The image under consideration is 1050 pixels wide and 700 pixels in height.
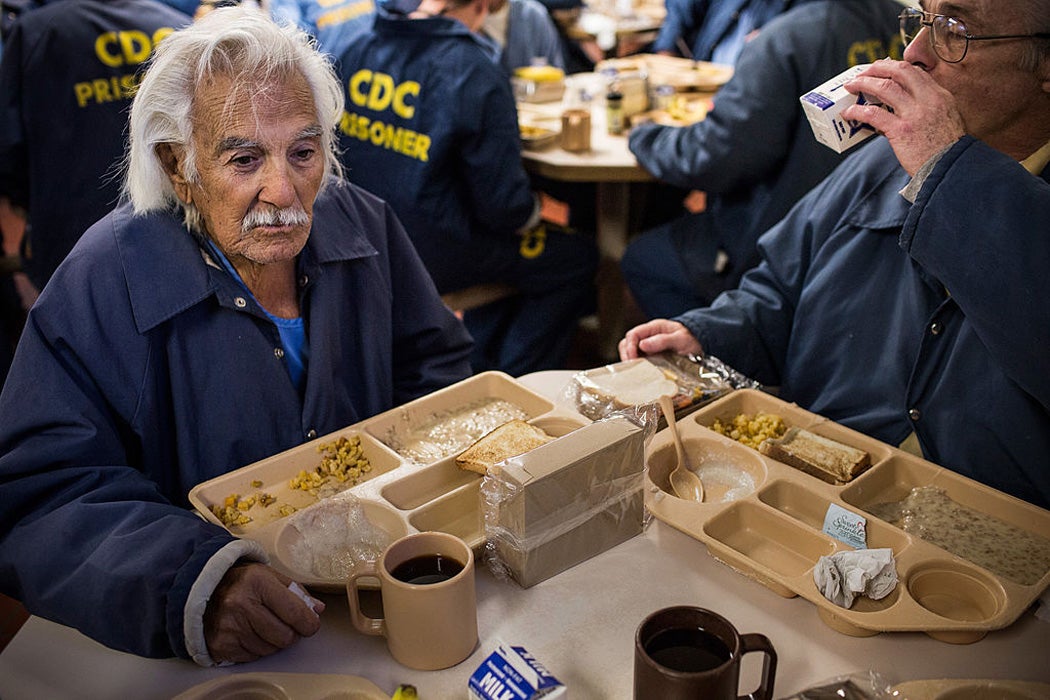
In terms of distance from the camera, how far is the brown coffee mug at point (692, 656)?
1.11 m

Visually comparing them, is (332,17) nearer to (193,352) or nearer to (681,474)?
(193,352)

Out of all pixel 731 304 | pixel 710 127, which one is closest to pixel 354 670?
pixel 731 304

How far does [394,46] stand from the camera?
3.52 metres

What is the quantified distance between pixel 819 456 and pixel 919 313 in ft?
1.40

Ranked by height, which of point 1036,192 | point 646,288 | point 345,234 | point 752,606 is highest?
point 1036,192

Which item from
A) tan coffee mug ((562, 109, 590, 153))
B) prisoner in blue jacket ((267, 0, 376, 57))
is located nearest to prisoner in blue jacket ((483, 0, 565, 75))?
prisoner in blue jacket ((267, 0, 376, 57))

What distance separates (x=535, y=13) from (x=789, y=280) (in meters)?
3.32

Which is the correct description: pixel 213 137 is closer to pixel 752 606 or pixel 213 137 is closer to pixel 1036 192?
pixel 752 606

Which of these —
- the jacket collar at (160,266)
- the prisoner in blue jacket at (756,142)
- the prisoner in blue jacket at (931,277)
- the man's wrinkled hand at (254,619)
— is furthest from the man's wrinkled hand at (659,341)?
the prisoner in blue jacket at (756,142)

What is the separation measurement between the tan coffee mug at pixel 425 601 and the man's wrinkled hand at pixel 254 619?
84 millimetres

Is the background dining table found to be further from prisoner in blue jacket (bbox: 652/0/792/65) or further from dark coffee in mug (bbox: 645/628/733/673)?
dark coffee in mug (bbox: 645/628/733/673)

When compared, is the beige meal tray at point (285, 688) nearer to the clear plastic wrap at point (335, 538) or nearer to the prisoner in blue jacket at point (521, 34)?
the clear plastic wrap at point (335, 538)

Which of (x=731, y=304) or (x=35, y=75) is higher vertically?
(x=35, y=75)

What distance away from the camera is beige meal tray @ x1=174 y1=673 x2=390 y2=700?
4.21ft
